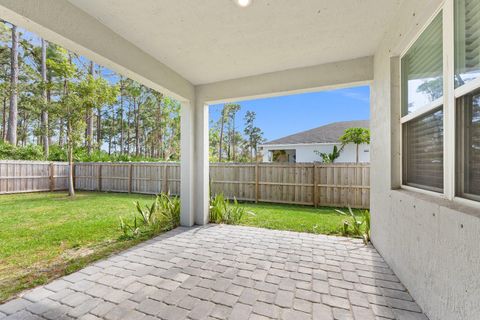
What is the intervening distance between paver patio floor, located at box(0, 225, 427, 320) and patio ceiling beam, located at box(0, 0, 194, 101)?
2595mm

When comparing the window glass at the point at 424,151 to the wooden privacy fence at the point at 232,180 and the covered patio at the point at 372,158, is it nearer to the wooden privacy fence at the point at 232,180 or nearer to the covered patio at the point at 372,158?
the covered patio at the point at 372,158

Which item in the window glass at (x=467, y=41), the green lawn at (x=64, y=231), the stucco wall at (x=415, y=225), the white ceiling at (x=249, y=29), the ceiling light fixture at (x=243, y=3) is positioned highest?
the white ceiling at (x=249, y=29)

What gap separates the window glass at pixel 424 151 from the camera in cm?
187

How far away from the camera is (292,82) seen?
391 centimetres

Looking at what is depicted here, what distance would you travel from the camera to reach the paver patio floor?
6.22 feet

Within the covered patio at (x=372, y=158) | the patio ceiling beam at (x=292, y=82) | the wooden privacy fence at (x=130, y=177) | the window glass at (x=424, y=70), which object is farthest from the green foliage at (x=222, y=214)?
the wooden privacy fence at (x=130, y=177)

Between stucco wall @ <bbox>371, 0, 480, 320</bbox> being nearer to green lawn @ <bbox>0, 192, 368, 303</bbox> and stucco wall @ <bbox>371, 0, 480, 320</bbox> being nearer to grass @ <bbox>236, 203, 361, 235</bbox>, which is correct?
grass @ <bbox>236, 203, 361, 235</bbox>

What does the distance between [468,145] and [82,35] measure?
3671mm

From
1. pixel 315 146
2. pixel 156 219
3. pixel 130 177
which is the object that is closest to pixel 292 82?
pixel 156 219

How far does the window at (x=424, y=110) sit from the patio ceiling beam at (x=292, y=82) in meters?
1.00

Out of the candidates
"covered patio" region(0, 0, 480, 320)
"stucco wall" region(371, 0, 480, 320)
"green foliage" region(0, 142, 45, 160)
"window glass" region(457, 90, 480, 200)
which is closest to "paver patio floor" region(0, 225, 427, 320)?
"covered patio" region(0, 0, 480, 320)

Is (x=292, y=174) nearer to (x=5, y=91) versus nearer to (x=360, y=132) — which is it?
(x=360, y=132)

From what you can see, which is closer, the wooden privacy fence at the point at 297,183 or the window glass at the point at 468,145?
the window glass at the point at 468,145

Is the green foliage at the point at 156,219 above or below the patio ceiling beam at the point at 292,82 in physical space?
below
